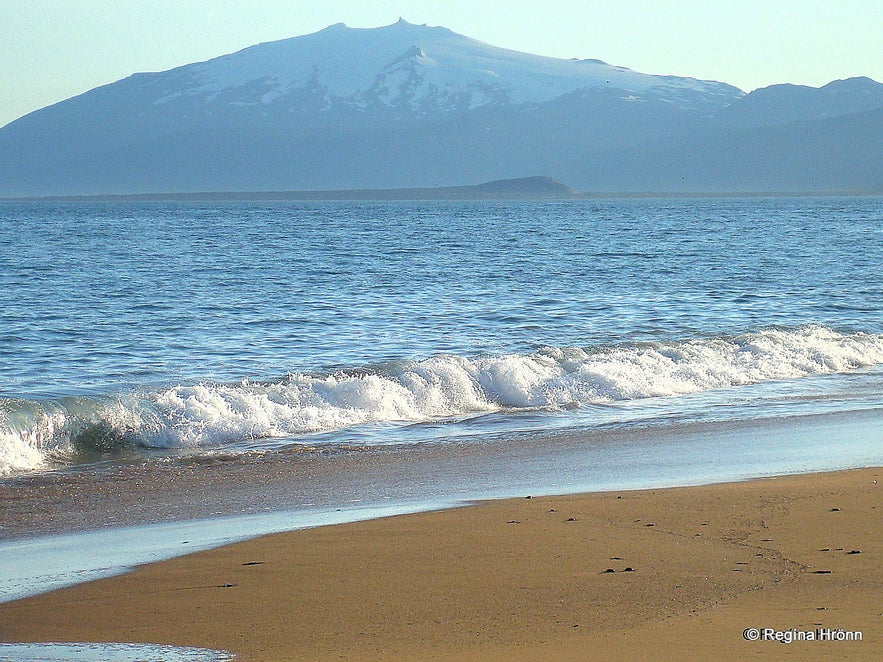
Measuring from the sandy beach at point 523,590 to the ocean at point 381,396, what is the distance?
79 cm

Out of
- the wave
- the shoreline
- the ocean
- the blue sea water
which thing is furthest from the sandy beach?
the wave

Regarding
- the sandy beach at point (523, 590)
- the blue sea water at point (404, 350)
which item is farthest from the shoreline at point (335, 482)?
the blue sea water at point (404, 350)

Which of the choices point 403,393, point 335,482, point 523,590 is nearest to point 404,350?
point 403,393

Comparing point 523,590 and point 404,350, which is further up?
point 523,590

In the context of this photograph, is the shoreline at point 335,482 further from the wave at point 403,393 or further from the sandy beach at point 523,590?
the wave at point 403,393

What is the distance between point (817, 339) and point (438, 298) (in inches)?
429

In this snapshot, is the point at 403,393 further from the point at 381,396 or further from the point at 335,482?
the point at 335,482

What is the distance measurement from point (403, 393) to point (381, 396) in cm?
42

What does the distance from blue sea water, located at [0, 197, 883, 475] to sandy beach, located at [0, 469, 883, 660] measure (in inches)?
199

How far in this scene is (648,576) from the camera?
6629 millimetres

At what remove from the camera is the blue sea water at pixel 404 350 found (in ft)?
44.4

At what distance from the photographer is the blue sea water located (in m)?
13.5

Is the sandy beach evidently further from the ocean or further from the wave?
the wave

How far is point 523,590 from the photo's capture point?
6.46m
